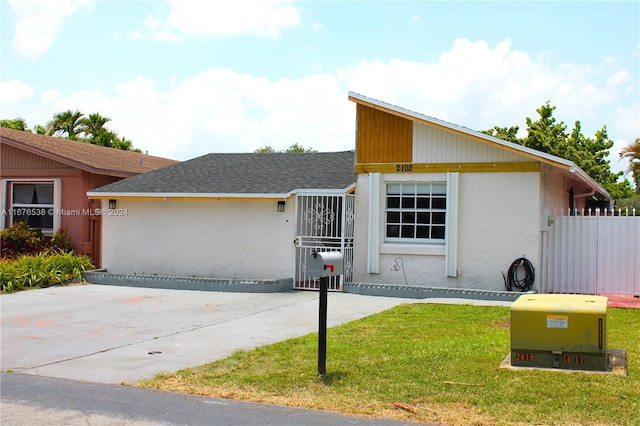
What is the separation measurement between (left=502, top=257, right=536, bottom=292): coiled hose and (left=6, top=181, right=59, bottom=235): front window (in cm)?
1276

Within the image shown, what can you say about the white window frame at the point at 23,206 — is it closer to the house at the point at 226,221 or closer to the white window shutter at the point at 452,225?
the house at the point at 226,221

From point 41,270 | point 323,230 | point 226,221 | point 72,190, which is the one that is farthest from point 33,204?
point 323,230

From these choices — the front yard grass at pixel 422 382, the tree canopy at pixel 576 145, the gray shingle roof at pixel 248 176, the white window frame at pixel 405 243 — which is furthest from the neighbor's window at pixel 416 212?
the tree canopy at pixel 576 145

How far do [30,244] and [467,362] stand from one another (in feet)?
47.9

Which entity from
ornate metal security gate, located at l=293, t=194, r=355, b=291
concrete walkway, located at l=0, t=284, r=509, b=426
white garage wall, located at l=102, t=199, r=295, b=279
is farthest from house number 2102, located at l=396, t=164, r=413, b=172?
concrete walkway, located at l=0, t=284, r=509, b=426

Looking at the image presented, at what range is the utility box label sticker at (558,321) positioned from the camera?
739 centimetres

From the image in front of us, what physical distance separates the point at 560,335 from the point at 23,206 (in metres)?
17.1

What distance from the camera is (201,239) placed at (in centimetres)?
1733

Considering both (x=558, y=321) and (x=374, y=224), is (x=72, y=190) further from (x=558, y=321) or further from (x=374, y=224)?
(x=558, y=321)

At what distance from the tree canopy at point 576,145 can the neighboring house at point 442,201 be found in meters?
20.4

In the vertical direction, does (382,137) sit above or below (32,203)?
above

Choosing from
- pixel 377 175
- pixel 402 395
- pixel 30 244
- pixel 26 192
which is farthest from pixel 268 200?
pixel 402 395

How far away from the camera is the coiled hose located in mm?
14523

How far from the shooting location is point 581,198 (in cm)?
2291
